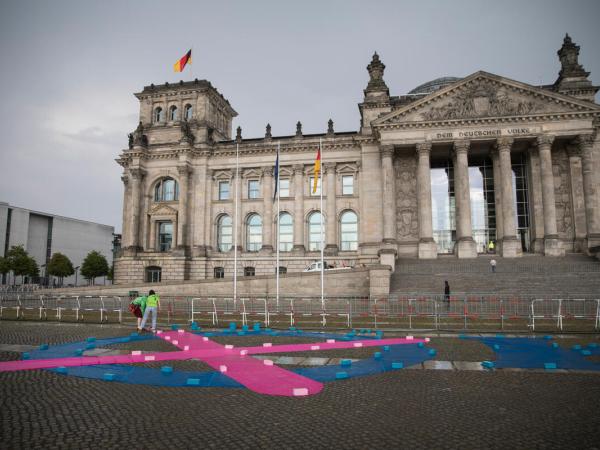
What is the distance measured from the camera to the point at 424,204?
43906 millimetres

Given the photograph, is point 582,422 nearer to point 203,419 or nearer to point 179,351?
point 203,419

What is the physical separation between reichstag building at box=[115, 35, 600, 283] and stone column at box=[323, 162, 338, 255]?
17cm

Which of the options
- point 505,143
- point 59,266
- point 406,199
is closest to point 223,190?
point 406,199

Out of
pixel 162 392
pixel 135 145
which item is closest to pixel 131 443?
pixel 162 392

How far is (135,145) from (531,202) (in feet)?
152

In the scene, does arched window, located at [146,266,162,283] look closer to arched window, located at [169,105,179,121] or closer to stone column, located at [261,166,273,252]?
stone column, located at [261,166,273,252]

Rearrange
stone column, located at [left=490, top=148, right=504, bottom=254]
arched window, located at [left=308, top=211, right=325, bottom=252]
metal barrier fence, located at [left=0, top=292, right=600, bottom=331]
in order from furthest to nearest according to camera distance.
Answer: arched window, located at [left=308, top=211, right=325, bottom=252] → stone column, located at [left=490, top=148, right=504, bottom=254] → metal barrier fence, located at [left=0, top=292, right=600, bottom=331]

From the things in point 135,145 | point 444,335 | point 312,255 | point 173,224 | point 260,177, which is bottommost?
point 444,335

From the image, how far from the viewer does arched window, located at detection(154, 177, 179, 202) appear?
56.1 m

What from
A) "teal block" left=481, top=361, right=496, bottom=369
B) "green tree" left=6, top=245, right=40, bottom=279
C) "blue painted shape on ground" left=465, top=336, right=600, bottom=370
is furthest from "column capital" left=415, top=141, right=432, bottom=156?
"green tree" left=6, top=245, right=40, bottom=279

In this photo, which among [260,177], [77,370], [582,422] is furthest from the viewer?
[260,177]

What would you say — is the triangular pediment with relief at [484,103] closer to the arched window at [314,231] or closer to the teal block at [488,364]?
the arched window at [314,231]

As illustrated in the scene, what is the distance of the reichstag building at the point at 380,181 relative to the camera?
4300 cm

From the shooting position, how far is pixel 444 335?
16.9m
